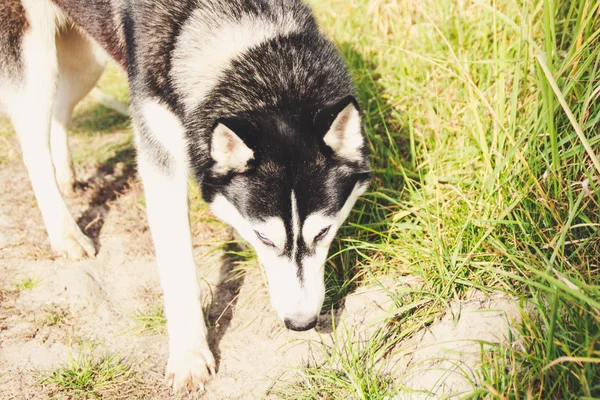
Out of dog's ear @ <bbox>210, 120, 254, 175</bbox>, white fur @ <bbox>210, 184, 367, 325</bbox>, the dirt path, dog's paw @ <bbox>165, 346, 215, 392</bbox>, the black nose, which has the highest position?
dog's ear @ <bbox>210, 120, 254, 175</bbox>

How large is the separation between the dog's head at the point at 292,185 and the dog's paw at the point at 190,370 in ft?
1.92

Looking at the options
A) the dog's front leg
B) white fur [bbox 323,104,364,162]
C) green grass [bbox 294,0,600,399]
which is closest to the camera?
green grass [bbox 294,0,600,399]

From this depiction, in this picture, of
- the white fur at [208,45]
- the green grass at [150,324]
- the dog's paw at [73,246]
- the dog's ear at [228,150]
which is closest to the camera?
the dog's ear at [228,150]

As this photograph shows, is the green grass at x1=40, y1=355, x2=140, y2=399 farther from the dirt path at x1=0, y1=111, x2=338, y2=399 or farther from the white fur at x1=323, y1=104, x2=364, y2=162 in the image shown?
the white fur at x1=323, y1=104, x2=364, y2=162

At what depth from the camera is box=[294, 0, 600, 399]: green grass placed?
2406mm

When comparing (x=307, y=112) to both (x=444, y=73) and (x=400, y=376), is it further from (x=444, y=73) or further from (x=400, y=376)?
(x=444, y=73)

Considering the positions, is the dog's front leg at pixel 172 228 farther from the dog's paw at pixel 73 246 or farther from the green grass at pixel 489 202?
the dog's paw at pixel 73 246

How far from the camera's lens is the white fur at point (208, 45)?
2984 millimetres

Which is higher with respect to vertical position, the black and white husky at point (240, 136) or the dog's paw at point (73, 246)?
the black and white husky at point (240, 136)

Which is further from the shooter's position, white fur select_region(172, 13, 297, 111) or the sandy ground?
white fur select_region(172, 13, 297, 111)

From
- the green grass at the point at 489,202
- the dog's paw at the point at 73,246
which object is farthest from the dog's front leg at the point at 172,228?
the dog's paw at the point at 73,246

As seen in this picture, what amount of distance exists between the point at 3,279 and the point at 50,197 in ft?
2.03

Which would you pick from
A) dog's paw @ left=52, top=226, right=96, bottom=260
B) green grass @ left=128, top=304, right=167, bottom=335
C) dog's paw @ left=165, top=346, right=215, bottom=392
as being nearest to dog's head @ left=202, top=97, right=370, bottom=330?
dog's paw @ left=165, top=346, right=215, bottom=392

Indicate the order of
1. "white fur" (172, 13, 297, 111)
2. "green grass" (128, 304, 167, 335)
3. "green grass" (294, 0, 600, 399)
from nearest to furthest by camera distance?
1. "green grass" (294, 0, 600, 399)
2. "white fur" (172, 13, 297, 111)
3. "green grass" (128, 304, 167, 335)
